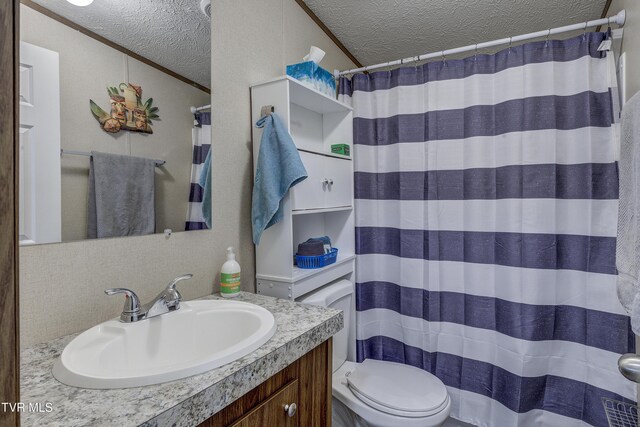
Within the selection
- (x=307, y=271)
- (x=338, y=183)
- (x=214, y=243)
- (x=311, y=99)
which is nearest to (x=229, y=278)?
(x=214, y=243)

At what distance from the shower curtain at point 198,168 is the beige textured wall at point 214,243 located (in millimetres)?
34

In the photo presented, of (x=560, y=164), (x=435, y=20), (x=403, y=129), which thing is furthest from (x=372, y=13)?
(x=560, y=164)

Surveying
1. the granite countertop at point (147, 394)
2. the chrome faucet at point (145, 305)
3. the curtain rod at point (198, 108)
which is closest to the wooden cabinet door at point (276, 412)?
the granite countertop at point (147, 394)

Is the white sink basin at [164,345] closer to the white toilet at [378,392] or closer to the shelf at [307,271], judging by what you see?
the shelf at [307,271]

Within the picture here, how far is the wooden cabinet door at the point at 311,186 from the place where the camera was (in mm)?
1370

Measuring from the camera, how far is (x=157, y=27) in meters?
1.04

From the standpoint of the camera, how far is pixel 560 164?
1513mm

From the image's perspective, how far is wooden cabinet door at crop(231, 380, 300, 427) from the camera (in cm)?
70

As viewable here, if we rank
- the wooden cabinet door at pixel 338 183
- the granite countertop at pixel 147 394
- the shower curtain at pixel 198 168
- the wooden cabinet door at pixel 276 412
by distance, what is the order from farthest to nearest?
the wooden cabinet door at pixel 338 183, the shower curtain at pixel 198 168, the wooden cabinet door at pixel 276 412, the granite countertop at pixel 147 394

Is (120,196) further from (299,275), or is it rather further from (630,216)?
(630,216)

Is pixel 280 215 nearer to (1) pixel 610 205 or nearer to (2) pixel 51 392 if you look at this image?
(2) pixel 51 392

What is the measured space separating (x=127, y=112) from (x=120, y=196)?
9.6 inches

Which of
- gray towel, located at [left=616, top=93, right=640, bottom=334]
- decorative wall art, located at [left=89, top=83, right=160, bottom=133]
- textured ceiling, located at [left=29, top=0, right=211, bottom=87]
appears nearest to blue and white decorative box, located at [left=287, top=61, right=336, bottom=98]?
textured ceiling, located at [left=29, top=0, right=211, bottom=87]

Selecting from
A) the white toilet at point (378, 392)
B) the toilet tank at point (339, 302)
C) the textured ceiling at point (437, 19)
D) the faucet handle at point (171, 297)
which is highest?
the textured ceiling at point (437, 19)
